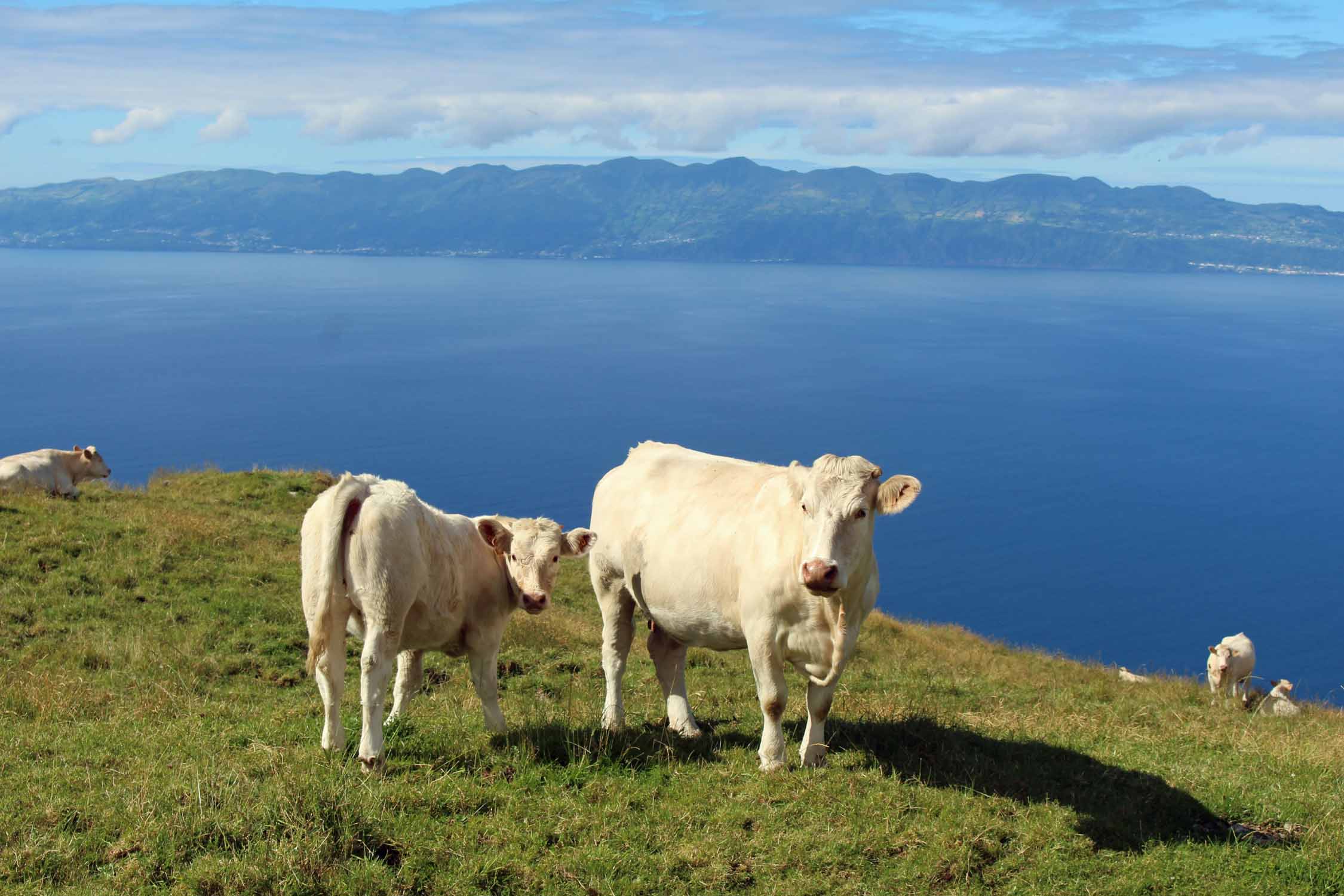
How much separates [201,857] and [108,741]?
2.85m

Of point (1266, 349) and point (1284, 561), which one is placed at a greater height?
point (1266, 349)

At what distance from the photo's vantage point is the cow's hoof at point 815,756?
8.90 m

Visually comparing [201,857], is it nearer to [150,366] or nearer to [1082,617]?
[1082,617]

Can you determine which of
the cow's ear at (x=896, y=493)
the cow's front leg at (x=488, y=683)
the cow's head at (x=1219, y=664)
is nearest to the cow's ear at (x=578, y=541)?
the cow's front leg at (x=488, y=683)

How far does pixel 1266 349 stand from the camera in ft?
639

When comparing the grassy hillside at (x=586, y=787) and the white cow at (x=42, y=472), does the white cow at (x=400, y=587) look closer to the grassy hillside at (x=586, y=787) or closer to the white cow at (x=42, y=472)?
the grassy hillside at (x=586, y=787)

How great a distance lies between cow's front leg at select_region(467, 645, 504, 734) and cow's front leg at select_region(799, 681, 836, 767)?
2597mm

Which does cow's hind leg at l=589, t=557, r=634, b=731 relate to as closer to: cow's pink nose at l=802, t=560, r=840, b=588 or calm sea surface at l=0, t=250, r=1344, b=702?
cow's pink nose at l=802, t=560, r=840, b=588

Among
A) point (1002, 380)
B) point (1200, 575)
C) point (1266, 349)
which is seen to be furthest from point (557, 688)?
point (1266, 349)

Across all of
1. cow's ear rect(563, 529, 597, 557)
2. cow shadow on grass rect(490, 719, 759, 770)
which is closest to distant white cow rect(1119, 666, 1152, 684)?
cow shadow on grass rect(490, 719, 759, 770)

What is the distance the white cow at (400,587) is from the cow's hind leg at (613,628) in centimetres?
120

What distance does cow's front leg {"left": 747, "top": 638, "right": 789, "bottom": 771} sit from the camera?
351 inches

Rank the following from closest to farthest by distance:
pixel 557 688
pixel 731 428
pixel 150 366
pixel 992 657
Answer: pixel 557 688
pixel 992 657
pixel 731 428
pixel 150 366

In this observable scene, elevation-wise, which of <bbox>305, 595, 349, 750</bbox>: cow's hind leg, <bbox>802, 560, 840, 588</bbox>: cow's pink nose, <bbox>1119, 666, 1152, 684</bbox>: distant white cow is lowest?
<bbox>1119, 666, 1152, 684</bbox>: distant white cow
